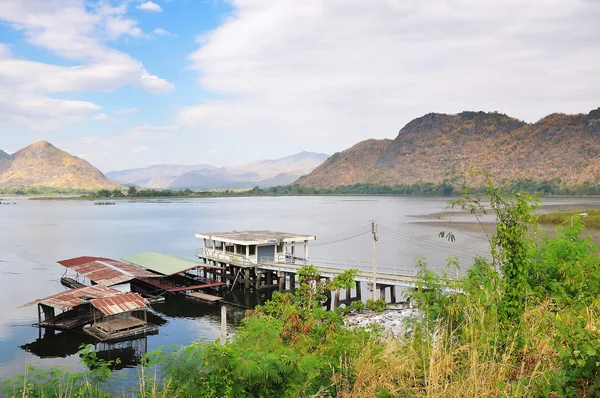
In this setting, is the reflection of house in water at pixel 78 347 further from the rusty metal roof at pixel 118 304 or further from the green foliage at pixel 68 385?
the green foliage at pixel 68 385

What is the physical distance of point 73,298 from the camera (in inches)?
936

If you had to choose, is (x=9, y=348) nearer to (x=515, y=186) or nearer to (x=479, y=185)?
(x=515, y=186)

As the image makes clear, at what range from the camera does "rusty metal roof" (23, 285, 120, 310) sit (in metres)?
23.1

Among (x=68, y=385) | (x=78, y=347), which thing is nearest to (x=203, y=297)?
(x=78, y=347)

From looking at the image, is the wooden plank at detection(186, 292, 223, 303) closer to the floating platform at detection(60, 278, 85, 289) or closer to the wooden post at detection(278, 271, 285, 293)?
the wooden post at detection(278, 271, 285, 293)

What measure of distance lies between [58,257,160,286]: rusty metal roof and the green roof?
2.44 feet

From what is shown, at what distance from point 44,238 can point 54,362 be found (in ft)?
165

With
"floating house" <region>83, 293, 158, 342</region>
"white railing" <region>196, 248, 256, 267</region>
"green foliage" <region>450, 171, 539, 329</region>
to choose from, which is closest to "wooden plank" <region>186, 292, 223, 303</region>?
"white railing" <region>196, 248, 256, 267</region>

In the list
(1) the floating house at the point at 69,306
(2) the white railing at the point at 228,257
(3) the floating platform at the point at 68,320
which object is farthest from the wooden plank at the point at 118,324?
(2) the white railing at the point at 228,257

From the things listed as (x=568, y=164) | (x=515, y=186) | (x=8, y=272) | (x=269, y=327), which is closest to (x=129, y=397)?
(x=269, y=327)

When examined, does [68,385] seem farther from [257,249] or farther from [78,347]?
[257,249]

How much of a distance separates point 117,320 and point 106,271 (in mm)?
9409

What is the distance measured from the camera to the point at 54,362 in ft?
66.3

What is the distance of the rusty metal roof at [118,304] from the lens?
22386 mm
